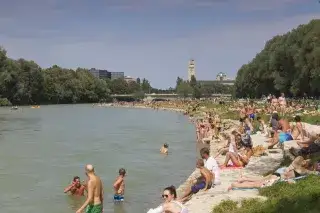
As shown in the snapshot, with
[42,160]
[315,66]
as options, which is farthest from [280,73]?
[42,160]

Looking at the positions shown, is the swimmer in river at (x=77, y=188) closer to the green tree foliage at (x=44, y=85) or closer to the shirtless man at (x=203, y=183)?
the shirtless man at (x=203, y=183)

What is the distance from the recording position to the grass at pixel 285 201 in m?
9.45

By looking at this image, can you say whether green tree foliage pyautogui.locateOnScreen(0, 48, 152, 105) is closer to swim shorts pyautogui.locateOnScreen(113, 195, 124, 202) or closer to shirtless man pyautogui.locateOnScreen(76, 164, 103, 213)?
swim shorts pyautogui.locateOnScreen(113, 195, 124, 202)

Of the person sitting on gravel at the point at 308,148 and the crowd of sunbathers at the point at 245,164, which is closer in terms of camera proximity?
the crowd of sunbathers at the point at 245,164

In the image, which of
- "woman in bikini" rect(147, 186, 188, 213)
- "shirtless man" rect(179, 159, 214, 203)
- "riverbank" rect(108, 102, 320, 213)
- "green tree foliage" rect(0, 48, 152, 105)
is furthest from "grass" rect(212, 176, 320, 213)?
"green tree foliage" rect(0, 48, 152, 105)

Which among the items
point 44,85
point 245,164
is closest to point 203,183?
point 245,164

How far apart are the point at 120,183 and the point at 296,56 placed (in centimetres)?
5780

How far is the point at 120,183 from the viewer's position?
53.9 ft

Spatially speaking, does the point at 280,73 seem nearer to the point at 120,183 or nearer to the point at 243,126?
the point at 243,126

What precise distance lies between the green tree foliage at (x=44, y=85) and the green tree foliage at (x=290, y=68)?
178 ft

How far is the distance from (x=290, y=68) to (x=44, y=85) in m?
83.6

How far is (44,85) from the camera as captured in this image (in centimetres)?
14412

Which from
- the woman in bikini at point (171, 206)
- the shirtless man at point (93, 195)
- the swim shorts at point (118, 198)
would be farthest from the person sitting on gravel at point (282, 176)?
the swim shorts at point (118, 198)

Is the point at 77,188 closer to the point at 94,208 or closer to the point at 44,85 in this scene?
the point at 94,208
